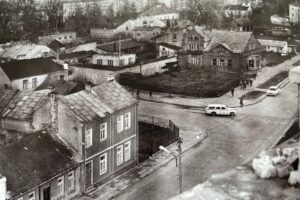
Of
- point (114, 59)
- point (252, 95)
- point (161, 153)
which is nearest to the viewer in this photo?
point (161, 153)

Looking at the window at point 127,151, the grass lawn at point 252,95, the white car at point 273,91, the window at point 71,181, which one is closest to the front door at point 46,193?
the window at point 71,181

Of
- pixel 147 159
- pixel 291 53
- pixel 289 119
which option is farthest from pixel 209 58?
pixel 147 159

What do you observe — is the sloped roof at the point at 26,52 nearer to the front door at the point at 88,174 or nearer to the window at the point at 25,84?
the window at the point at 25,84

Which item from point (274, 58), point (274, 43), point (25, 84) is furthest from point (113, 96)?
point (274, 43)

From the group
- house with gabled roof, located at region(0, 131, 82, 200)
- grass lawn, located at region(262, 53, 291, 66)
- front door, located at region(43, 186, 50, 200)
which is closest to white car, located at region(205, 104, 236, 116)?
house with gabled roof, located at region(0, 131, 82, 200)

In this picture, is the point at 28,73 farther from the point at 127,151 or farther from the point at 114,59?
the point at 127,151

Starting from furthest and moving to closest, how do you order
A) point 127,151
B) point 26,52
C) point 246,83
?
1. point 26,52
2. point 246,83
3. point 127,151

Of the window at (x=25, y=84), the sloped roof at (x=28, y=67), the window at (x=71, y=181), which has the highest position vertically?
the sloped roof at (x=28, y=67)
